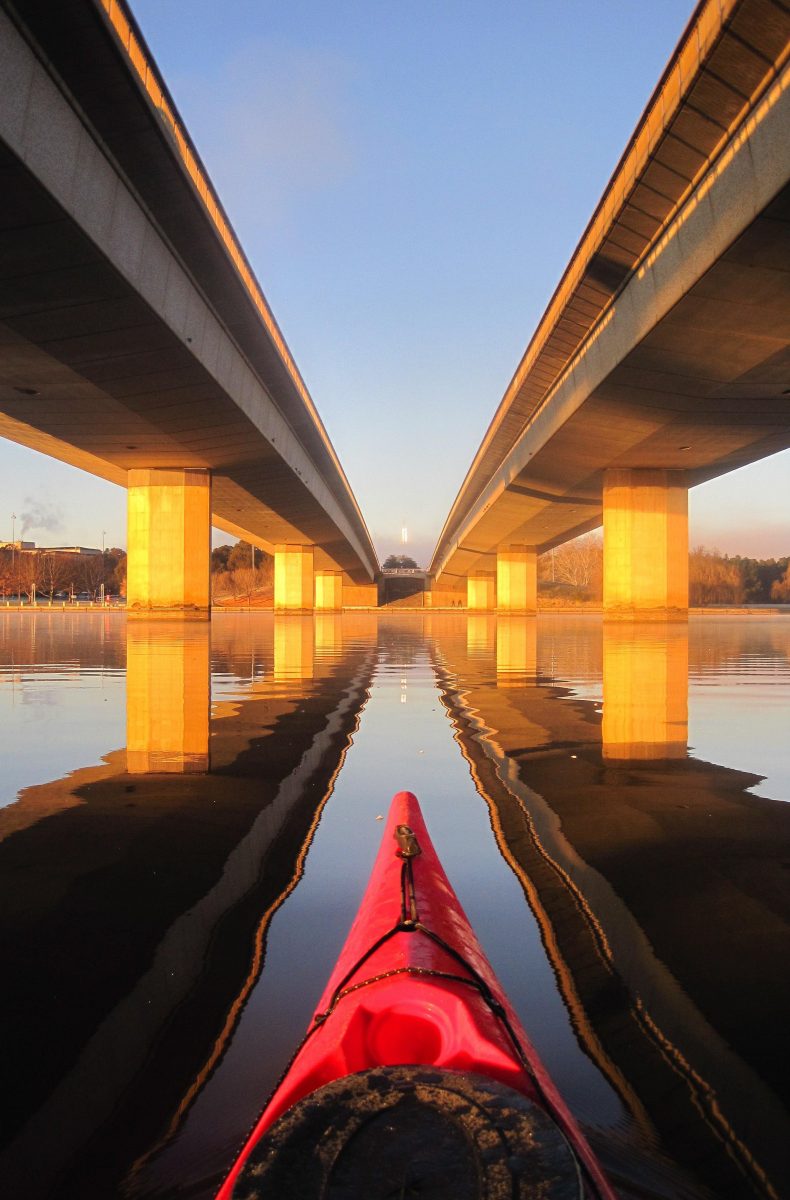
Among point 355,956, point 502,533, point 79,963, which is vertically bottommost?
point 79,963

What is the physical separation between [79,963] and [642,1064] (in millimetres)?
1729

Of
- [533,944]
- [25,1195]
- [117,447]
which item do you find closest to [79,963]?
[25,1195]

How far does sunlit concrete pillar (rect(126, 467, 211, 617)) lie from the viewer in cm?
3039

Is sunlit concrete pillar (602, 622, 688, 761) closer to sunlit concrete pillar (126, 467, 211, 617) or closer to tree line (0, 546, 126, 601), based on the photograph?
sunlit concrete pillar (126, 467, 211, 617)

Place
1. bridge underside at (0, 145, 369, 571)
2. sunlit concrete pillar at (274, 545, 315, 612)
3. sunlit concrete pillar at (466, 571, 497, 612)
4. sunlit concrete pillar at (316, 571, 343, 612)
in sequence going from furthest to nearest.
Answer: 1. sunlit concrete pillar at (466, 571, 497, 612)
2. sunlit concrete pillar at (316, 571, 343, 612)
3. sunlit concrete pillar at (274, 545, 315, 612)
4. bridge underside at (0, 145, 369, 571)

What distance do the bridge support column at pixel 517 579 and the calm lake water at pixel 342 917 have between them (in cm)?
5478

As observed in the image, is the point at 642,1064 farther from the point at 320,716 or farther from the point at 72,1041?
the point at 320,716

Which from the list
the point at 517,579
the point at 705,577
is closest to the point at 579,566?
the point at 705,577

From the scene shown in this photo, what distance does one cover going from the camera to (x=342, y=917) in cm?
293

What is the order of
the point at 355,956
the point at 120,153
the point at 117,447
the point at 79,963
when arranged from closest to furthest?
the point at 355,956, the point at 79,963, the point at 120,153, the point at 117,447

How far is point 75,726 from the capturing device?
7590 mm

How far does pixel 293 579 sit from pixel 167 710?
53.7 m

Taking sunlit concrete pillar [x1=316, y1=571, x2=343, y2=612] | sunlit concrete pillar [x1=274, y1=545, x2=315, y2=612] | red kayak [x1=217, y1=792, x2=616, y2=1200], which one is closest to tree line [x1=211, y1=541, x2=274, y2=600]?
sunlit concrete pillar [x1=316, y1=571, x2=343, y2=612]

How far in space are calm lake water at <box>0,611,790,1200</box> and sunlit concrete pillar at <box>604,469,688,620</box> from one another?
23.5 metres
